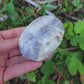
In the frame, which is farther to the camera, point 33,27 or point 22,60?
point 22,60

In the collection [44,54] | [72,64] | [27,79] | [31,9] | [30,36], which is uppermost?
[31,9]

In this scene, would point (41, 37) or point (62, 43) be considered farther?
point (62, 43)

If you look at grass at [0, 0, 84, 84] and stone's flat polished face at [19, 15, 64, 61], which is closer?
stone's flat polished face at [19, 15, 64, 61]

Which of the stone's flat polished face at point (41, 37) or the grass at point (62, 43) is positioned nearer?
the stone's flat polished face at point (41, 37)

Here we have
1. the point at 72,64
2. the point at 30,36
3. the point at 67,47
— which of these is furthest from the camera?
the point at 67,47

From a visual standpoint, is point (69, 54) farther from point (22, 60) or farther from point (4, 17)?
point (4, 17)

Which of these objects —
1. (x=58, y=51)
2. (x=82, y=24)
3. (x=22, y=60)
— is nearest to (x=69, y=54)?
(x=58, y=51)

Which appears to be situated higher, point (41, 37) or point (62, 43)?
point (41, 37)

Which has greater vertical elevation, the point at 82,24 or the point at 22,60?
the point at 82,24
